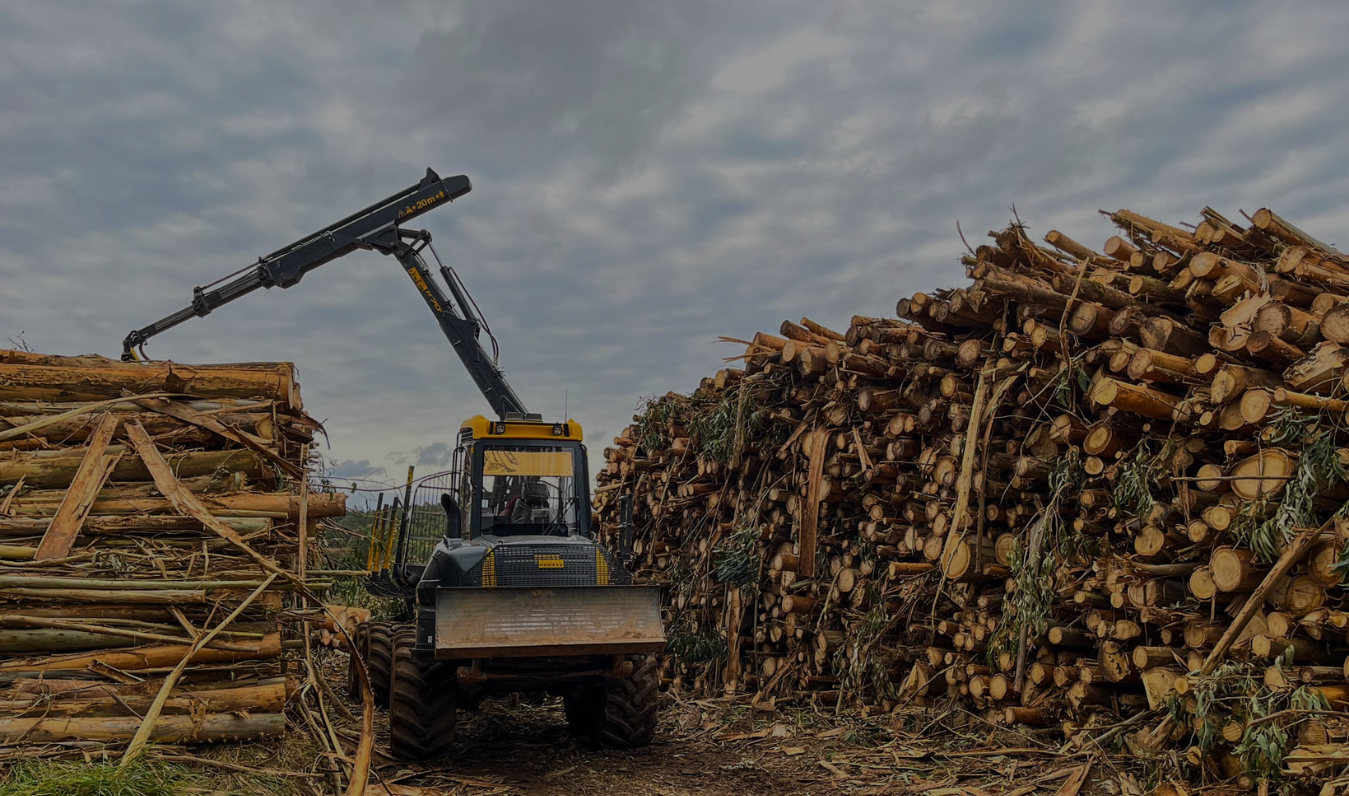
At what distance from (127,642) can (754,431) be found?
6.54 metres

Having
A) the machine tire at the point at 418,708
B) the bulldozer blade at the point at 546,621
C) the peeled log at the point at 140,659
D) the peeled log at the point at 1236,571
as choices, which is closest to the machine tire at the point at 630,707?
the bulldozer blade at the point at 546,621

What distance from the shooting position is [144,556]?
589cm

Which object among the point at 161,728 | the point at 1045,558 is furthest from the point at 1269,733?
the point at 161,728

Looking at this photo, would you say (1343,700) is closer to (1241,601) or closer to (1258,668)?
(1258,668)

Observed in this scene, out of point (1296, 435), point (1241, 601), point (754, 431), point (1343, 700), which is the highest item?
point (754, 431)

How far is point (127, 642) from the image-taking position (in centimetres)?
566

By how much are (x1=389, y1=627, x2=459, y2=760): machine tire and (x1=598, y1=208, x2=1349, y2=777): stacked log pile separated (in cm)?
351

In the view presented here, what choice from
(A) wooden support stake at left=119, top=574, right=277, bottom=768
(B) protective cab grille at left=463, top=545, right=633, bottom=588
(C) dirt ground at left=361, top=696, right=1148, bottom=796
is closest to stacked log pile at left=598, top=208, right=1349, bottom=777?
(C) dirt ground at left=361, top=696, right=1148, bottom=796

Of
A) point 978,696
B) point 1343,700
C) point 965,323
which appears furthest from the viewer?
point 965,323

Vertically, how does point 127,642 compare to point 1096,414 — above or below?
below

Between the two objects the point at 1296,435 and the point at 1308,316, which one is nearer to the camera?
the point at 1296,435

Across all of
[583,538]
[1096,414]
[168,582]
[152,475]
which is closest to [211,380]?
[152,475]

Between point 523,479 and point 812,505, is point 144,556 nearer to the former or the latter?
point 523,479

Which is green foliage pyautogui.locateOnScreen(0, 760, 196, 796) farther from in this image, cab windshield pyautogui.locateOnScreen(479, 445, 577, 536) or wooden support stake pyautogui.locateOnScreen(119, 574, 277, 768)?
cab windshield pyautogui.locateOnScreen(479, 445, 577, 536)
